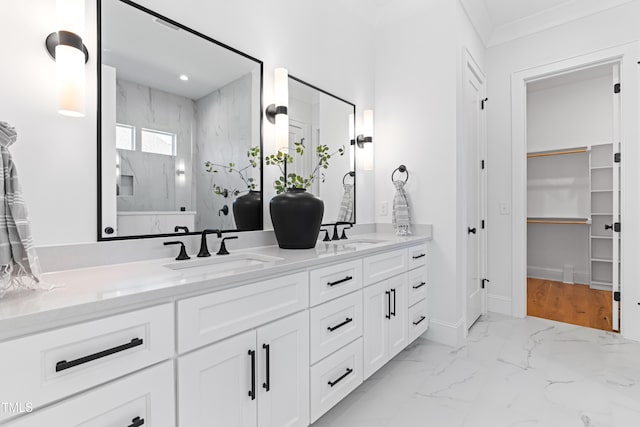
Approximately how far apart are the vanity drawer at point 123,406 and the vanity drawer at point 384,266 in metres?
1.08

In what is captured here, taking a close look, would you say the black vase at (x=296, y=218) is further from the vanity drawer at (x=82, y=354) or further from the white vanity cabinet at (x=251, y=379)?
the vanity drawer at (x=82, y=354)

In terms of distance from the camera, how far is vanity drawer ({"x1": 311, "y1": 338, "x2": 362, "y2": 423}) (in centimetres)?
139

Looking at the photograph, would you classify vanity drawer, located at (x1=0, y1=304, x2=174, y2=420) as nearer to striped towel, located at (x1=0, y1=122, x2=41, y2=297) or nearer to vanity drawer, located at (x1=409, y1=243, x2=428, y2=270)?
striped towel, located at (x1=0, y1=122, x2=41, y2=297)

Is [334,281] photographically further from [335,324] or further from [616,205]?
[616,205]

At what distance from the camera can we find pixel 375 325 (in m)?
1.79

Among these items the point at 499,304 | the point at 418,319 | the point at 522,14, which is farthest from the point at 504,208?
the point at 522,14

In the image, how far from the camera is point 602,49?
2600mm

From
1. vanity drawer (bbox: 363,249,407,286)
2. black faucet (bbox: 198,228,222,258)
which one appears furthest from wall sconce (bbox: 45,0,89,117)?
vanity drawer (bbox: 363,249,407,286)

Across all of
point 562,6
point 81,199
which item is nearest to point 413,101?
point 562,6

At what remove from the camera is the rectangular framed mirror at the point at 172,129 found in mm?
1300

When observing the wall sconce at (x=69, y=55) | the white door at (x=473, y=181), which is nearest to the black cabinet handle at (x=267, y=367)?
the wall sconce at (x=69, y=55)

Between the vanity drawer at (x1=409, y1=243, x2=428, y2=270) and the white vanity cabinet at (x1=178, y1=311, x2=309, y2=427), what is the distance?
3.58ft

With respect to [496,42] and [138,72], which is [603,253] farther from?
[138,72]

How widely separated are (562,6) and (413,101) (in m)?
1.59
